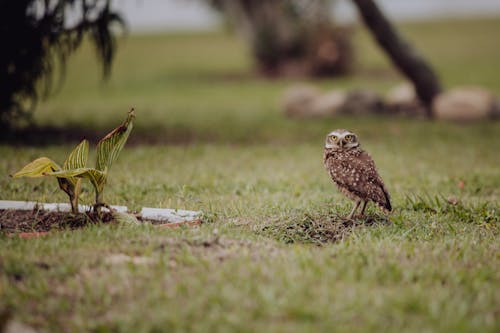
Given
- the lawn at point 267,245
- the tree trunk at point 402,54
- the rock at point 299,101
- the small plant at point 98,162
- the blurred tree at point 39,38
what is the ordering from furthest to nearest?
1. the rock at point 299,101
2. the tree trunk at point 402,54
3. the blurred tree at point 39,38
4. the small plant at point 98,162
5. the lawn at point 267,245

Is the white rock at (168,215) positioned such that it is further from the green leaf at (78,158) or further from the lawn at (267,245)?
the green leaf at (78,158)

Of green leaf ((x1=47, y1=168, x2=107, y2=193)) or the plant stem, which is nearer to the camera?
green leaf ((x1=47, y1=168, x2=107, y2=193))

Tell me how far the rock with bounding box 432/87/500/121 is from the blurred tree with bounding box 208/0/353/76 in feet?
28.4

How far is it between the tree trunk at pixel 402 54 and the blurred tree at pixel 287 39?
27.6 ft

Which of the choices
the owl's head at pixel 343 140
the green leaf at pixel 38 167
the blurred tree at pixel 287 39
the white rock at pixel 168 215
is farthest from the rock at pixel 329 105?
the green leaf at pixel 38 167

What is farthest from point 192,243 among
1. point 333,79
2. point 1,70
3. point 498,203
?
point 333,79

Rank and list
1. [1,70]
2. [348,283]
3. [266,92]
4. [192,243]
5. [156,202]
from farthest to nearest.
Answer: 1. [266,92]
2. [1,70]
3. [156,202]
4. [192,243]
5. [348,283]

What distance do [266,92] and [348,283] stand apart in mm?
15138

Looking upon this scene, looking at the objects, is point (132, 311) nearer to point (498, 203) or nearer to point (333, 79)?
point (498, 203)

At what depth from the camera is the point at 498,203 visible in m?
6.05

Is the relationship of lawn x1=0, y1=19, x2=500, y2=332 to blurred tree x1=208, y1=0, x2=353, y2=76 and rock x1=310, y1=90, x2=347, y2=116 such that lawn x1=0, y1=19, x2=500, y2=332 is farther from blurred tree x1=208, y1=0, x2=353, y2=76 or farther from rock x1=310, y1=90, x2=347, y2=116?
blurred tree x1=208, y1=0, x2=353, y2=76

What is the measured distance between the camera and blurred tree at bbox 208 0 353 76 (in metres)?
21.4

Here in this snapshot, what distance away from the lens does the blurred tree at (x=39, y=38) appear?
8.86 meters

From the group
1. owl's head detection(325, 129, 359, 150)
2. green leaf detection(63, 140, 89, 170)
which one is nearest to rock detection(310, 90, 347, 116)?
owl's head detection(325, 129, 359, 150)
